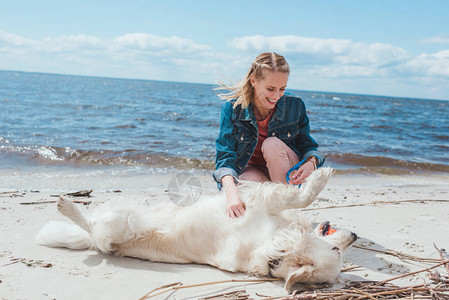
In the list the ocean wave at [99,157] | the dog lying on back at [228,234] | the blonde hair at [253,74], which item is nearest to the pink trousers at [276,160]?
A: the blonde hair at [253,74]

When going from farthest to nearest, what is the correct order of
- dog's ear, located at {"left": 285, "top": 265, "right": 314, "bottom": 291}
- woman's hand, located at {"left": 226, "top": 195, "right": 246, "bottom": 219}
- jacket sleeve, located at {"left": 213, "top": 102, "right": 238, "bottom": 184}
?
1. jacket sleeve, located at {"left": 213, "top": 102, "right": 238, "bottom": 184}
2. woman's hand, located at {"left": 226, "top": 195, "right": 246, "bottom": 219}
3. dog's ear, located at {"left": 285, "top": 265, "right": 314, "bottom": 291}

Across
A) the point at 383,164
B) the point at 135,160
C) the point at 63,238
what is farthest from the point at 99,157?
the point at 383,164

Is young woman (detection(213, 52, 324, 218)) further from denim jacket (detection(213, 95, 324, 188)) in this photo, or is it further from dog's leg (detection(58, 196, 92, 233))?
dog's leg (detection(58, 196, 92, 233))

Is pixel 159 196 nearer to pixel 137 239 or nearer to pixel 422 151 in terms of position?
pixel 137 239

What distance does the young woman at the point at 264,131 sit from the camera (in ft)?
10.5

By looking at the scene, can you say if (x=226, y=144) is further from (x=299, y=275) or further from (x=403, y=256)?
(x=403, y=256)

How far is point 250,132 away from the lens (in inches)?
138

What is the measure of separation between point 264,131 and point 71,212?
6.36 ft

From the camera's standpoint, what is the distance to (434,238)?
143 inches

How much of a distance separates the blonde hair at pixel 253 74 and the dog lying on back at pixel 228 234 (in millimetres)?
990

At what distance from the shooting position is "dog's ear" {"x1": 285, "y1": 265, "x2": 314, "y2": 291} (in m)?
2.38

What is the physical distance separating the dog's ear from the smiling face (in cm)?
149

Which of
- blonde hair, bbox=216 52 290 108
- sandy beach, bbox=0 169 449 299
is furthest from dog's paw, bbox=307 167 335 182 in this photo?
blonde hair, bbox=216 52 290 108

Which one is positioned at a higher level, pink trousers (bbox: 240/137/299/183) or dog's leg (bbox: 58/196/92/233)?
pink trousers (bbox: 240/137/299/183)
